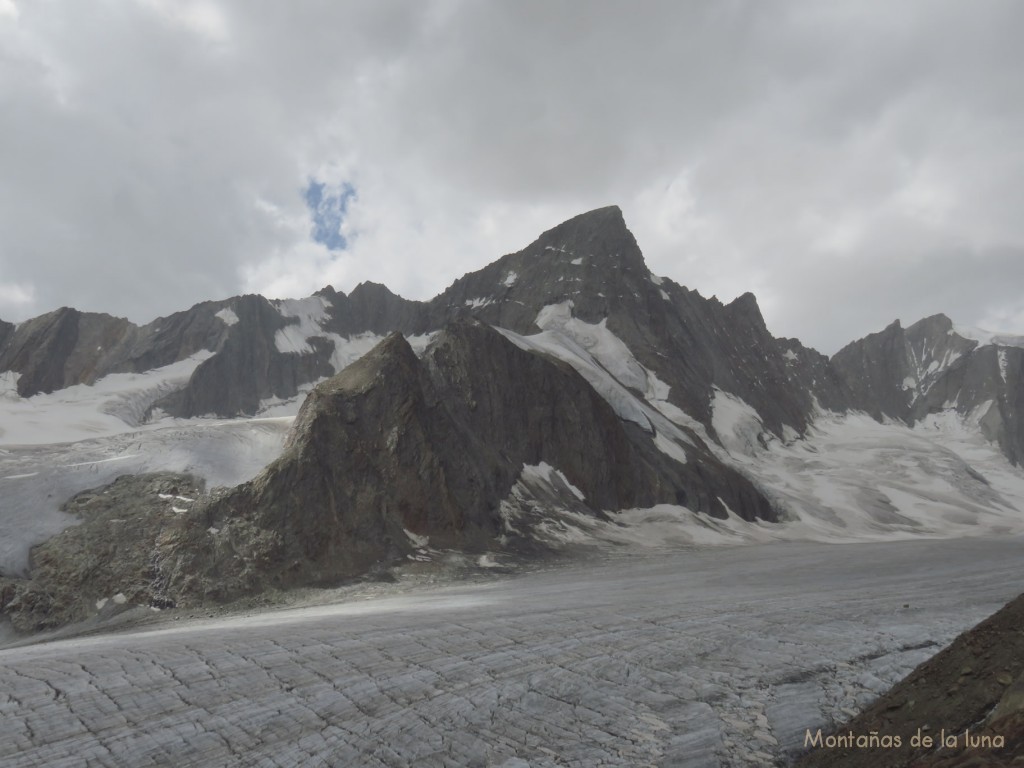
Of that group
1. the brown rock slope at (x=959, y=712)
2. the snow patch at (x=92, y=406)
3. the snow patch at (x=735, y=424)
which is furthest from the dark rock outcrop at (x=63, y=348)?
the brown rock slope at (x=959, y=712)

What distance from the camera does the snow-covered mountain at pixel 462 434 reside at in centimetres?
3434

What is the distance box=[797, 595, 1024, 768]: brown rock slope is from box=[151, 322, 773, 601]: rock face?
2706 cm

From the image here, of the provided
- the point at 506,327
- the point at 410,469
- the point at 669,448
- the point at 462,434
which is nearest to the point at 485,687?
the point at 410,469

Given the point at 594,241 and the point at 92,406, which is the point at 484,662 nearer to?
the point at 594,241

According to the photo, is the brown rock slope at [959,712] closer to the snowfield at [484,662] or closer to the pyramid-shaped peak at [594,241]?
the snowfield at [484,662]

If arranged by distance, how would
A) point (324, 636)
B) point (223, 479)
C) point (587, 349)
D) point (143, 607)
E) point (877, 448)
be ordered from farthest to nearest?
1. point (877, 448)
2. point (587, 349)
3. point (223, 479)
4. point (143, 607)
5. point (324, 636)

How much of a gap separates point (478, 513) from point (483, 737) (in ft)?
113

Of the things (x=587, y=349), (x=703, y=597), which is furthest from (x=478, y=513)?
(x=587, y=349)

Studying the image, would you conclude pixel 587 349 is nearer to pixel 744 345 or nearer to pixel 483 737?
pixel 744 345

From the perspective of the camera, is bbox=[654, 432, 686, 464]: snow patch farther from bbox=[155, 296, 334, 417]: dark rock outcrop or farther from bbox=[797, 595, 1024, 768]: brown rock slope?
bbox=[155, 296, 334, 417]: dark rock outcrop

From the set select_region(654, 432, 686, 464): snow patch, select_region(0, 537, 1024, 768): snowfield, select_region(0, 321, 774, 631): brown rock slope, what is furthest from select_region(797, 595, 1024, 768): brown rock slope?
select_region(654, 432, 686, 464): snow patch

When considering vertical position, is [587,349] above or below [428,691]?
above

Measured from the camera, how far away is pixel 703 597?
23016 mm

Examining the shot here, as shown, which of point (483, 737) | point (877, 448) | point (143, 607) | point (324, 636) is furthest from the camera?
point (877, 448)
